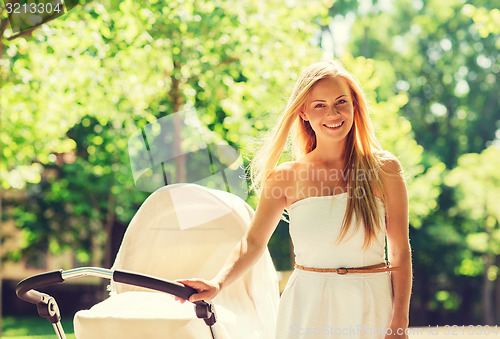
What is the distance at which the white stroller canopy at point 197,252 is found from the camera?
113 inches

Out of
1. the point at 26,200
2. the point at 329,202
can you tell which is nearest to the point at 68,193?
the point at 26,200

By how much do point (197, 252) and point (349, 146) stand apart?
141cm

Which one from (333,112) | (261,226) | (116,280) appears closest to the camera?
(116,280)

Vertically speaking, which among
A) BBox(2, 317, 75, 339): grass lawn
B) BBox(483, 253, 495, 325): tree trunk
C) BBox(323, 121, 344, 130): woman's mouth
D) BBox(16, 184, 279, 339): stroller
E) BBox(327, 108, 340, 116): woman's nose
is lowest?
BBox(483, 253, 495, 325): tree trunk

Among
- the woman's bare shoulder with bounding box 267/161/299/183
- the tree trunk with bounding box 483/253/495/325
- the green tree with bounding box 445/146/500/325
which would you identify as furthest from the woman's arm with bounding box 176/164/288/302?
the tree trunk with bounding box 483/253/495/325

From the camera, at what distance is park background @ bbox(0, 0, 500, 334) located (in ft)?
23.1

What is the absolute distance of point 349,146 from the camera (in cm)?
209

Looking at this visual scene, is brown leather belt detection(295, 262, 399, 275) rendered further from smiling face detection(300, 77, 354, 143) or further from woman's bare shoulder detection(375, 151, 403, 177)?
smiling face detection(300, 77, 354, 143)

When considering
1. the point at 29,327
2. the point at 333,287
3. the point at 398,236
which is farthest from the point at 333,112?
the point at 29,327

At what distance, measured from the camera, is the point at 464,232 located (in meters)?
20.1

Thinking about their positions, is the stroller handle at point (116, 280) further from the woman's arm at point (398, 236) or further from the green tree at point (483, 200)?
the green tree at point (483, 200)

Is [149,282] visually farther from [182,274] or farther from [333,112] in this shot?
[182,274]

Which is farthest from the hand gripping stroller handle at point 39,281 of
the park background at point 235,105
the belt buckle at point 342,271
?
the park background at point 235,105

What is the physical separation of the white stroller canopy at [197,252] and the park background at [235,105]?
356 millimetres
